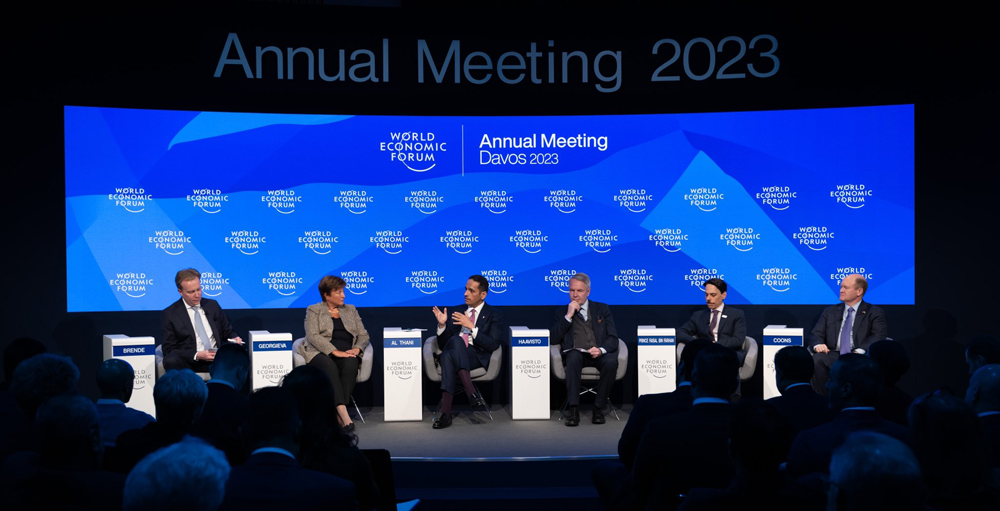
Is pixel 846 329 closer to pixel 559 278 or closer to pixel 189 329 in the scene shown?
pixel 559 278

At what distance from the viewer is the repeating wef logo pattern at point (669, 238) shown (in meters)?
7.71

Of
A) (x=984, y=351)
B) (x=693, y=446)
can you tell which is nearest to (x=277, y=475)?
(x=693, y=446)

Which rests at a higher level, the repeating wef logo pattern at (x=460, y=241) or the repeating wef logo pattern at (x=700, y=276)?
the repeating wef logo pattern at (x=460, y=241)

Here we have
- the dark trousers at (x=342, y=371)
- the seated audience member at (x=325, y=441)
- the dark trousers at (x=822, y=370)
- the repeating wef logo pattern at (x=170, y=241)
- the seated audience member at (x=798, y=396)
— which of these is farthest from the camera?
the repeating wef logo pattern at (x=170, y=241)

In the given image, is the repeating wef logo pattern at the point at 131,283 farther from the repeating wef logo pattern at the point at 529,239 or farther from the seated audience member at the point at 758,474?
the seated audience member at the point at 758,474

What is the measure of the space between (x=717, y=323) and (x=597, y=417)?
134 centimetres

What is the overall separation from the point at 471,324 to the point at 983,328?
14.6 feet

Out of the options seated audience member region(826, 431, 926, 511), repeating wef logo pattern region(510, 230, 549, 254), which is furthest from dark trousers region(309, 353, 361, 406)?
seated audience member region(826, 431, 926, 511)

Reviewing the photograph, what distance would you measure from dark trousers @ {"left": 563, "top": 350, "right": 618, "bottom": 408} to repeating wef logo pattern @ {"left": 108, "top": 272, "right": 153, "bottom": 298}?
145 inches

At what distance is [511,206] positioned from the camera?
7.78 m

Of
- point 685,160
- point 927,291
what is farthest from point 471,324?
point 927,291

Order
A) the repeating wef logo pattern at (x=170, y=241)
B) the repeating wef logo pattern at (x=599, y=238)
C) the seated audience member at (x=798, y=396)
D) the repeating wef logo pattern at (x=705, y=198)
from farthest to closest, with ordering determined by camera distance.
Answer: the repeating wef logo pattern at (x=599, y=238)
the repeating wef logo pattern at (x=705, y=198)
the repeating wef logo pattern at (x=170, y=241)
the seated audience member at (x=798, y=396)

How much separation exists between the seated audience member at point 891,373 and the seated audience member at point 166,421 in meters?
3.13

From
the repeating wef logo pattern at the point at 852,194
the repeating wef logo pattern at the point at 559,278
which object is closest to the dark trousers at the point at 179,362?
the repeating wef logo pattern at the point at 559,278
